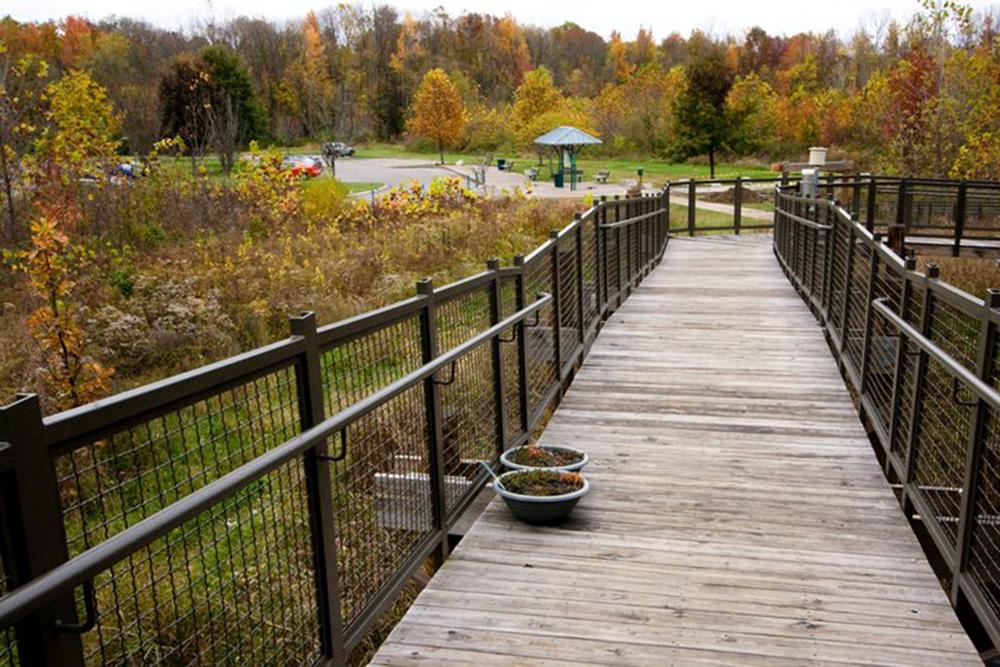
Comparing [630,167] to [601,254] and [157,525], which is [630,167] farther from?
[157,525]

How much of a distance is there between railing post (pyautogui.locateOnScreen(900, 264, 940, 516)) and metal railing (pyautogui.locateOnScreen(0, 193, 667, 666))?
2.02 metres

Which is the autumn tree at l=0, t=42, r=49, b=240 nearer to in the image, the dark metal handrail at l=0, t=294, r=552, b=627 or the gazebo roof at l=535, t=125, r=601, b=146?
the dark metal handrail at l=0, t=294, r=552, b=627

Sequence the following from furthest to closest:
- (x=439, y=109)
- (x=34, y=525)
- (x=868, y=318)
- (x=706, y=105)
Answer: (x=439, y=109) → (x=706, y=105) → (x=868, y=318) → (x=34, y=525)

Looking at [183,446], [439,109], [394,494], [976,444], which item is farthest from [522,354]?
[439,109]

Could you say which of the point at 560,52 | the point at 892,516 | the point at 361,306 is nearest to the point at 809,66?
the point at 560,52

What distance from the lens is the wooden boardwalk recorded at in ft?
10.7

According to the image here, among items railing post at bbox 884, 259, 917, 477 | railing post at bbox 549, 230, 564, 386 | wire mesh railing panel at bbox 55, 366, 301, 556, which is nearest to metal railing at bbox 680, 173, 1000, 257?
railing post at bbox 549, 230, 564, 386

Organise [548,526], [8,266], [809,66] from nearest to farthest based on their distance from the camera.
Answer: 1. [548,526]
2. [8,266]
3. [809,66]

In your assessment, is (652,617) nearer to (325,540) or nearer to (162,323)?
(325,540)

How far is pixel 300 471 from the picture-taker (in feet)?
9.71

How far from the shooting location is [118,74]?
6094 centimetres

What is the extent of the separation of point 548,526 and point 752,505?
1152 millimetres

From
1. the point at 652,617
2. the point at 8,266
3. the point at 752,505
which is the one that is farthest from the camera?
the point at 8,266

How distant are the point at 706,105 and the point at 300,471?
3906cm
